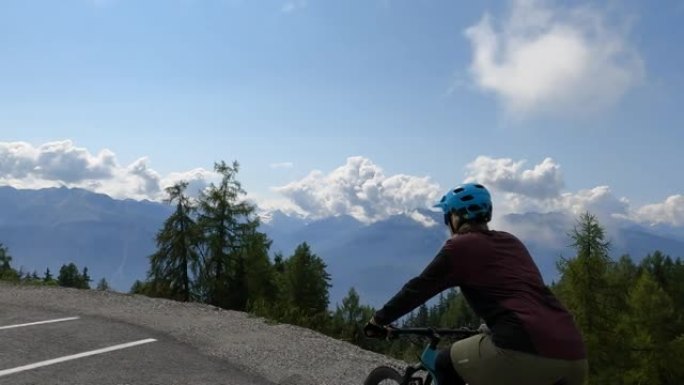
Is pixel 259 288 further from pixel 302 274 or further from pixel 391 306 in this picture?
pixel 391 306

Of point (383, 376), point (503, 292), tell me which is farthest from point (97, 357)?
point (503, 292)

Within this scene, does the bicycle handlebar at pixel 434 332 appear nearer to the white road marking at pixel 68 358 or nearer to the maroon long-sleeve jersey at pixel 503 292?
the maroon long-sleeve jersey at pixel 503 292

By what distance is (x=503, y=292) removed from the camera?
338 centimetres

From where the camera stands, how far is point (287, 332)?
38.6ft

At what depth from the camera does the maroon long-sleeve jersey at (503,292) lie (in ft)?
10.5

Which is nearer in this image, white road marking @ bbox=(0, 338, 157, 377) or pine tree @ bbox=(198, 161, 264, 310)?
white road marking @ bbox=(0, 338, 157, 377)

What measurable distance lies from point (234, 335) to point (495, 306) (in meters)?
8.77

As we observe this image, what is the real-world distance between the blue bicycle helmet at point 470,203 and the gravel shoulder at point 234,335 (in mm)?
5572

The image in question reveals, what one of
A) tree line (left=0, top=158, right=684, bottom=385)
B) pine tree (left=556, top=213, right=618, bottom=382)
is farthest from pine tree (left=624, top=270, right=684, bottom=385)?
pine tree (left=556, top=213, right=618, bottom=382)

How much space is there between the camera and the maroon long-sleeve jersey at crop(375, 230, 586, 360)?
126 inches

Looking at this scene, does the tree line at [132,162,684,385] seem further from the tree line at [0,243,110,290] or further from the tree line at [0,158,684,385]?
the tree line at [0,243,110,290]

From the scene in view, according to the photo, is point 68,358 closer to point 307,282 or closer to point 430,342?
Answer: point 430,342

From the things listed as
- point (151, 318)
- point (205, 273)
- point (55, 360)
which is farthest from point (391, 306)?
point (205, 273)

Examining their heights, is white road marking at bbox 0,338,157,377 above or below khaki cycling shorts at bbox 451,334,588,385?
below
